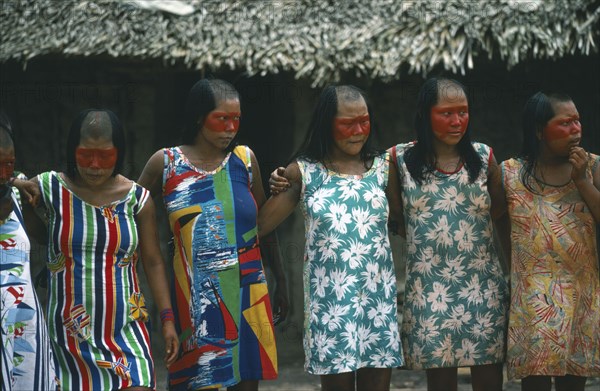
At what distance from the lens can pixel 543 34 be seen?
7523 mm

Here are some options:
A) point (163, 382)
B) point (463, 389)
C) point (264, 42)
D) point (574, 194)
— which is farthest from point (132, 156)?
point (574, 194)

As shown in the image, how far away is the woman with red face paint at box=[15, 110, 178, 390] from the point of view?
13.6 feet

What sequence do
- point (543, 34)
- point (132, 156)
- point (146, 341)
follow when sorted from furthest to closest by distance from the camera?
point (132, 156), point (543, 34), point (146, 341)

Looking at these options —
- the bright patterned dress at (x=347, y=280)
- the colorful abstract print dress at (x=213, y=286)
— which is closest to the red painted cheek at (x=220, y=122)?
the colorful abstract print dress at (x=213, y=286)

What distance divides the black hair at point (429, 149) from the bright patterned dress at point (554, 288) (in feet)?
0.98

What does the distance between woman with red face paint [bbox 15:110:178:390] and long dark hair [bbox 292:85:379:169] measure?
924 millimetres

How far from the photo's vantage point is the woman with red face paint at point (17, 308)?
3832 millimetres

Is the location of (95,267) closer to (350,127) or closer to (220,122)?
(220,122)

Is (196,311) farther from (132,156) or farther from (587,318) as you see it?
(132,156)

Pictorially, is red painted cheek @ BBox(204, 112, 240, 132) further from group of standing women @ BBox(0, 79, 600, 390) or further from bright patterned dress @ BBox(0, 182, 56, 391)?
bright patterned dress @ BBox(0, 182, 56, 391)

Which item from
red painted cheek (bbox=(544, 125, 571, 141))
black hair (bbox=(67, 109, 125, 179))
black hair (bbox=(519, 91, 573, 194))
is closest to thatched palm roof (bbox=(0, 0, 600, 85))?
black hair (bbox=(519, 91, 573, 194))

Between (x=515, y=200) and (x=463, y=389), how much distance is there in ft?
8.74

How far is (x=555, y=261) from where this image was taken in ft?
15.2

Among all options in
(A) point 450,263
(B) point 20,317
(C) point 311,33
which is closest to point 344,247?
(A) point 450,263
